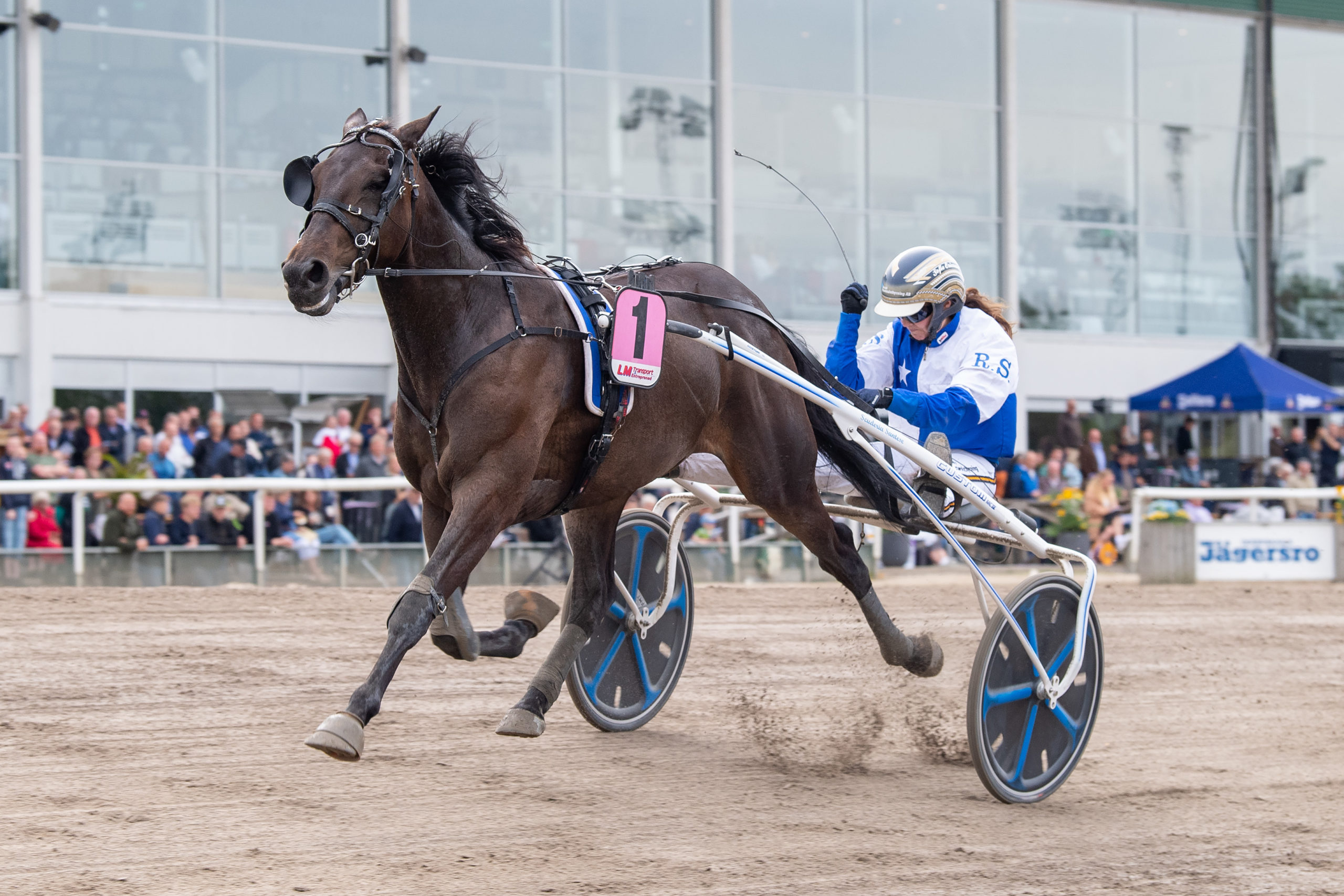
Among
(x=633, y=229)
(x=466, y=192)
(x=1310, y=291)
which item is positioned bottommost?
(x=466, y=192)

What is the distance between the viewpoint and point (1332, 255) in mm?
21000

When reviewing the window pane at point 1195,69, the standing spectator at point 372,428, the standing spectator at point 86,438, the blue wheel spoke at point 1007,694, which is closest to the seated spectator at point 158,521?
the standing spectator at point 86,438

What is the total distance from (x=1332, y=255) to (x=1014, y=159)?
5.81 meters

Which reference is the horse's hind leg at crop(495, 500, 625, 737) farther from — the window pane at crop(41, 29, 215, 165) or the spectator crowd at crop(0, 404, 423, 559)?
the window pane at crop(41, 29, 215, 165)

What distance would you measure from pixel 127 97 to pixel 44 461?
6.34 metres

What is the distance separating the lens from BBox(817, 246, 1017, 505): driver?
4.69 metres

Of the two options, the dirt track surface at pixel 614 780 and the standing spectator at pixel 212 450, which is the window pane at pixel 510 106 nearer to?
the standing spectator at pixel 212 450

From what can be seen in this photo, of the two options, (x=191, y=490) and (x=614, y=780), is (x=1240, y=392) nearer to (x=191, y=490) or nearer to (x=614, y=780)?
(x=191, y=490)

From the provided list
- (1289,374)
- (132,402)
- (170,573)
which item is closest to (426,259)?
(170,573)

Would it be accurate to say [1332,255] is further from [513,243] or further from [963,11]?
[513,243]

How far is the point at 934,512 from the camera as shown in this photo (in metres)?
4.82

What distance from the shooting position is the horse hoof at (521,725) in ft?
13.0

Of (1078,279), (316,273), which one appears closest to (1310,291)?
(1078,279)

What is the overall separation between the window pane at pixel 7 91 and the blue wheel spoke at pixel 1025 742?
12.3 m
